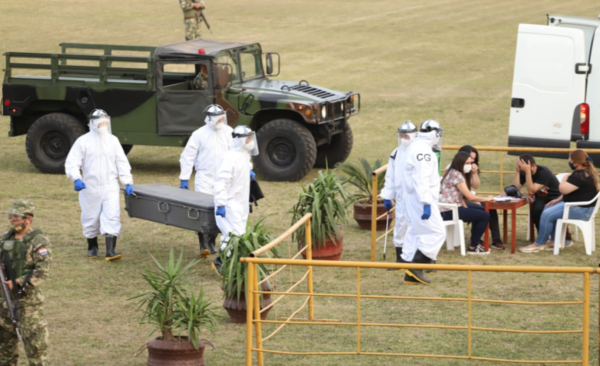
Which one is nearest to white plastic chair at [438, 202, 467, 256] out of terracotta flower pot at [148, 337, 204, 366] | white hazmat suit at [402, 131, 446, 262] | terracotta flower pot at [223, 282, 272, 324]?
white hazmat suit at [402, 131, 446, 262]

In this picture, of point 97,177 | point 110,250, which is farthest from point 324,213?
point 97,177

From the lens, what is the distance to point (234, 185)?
10.3m

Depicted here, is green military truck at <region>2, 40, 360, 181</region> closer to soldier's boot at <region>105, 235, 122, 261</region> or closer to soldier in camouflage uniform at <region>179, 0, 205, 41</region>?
soldier's boot at <region>105, 235, 122, 261</region>

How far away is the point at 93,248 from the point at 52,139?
4924mm

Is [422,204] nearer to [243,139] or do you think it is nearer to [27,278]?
[243,139]

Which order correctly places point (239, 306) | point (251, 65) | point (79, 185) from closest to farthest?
point (239, 306) < point (79, 185) < point (251, 65)

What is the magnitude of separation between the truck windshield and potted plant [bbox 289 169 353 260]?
5.15 metres

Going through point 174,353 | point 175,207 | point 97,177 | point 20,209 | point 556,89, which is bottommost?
point 174,353

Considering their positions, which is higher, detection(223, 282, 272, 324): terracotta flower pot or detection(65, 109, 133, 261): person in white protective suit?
detection(65, 109, 133, 261): person in white protective suit

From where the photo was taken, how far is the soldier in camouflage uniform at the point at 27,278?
7160 millimetres

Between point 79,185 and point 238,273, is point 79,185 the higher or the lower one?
the higher one

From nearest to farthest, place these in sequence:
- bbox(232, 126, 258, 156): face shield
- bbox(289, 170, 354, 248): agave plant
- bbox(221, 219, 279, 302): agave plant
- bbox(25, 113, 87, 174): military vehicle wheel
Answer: bbox(221, 219, 279, 302): agave plant → bbox(232, 126, 258, 156): face shield → bbox(289, 170, 354, 248): agave plant → bbox(25, 113, 87, 174): military vehicle wheel

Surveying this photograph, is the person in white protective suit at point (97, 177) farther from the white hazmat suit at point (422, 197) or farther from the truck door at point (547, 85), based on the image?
the truck door at point (547, 85)

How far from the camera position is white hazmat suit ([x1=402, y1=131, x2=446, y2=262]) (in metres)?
10.0
